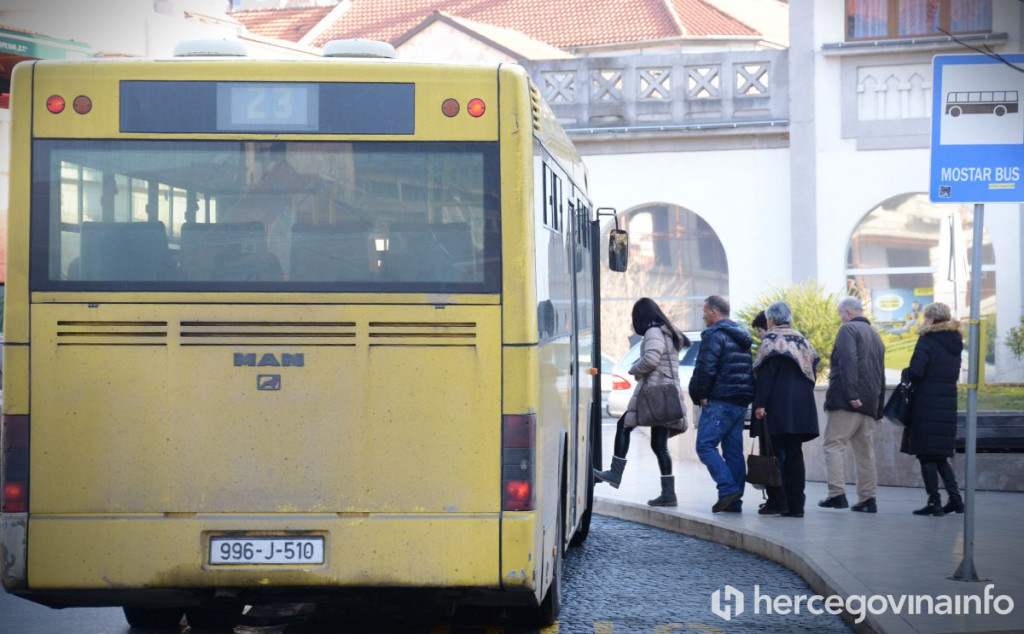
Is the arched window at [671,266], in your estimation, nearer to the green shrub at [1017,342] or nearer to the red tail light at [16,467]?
the green shrub at [1017,342]

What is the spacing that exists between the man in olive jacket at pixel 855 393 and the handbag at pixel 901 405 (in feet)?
0.50

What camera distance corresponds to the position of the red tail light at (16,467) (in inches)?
264

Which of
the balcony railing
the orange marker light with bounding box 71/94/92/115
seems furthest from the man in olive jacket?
the balcony railing

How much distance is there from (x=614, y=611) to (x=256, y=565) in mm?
2742

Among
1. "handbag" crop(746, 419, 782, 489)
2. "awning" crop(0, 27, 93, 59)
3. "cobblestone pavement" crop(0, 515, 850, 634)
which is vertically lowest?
"cobblestone pavement" crop(0, 515, 850, 634)

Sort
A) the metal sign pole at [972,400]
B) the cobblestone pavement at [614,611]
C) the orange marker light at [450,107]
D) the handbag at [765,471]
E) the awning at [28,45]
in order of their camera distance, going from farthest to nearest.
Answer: the awning at [28,45]
the handbag at [765,471]
the metal sign pole at [972,400]
the cobblestone pavement at [614,611]
the orange marker light at [450,107]

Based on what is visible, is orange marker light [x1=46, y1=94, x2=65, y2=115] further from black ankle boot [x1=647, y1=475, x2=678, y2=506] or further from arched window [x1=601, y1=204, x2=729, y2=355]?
arched window [x1=601, y1=204, x2=729, y2=355]

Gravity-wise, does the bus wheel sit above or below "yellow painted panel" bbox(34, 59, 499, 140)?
below

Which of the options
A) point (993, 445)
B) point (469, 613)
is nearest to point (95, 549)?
point (469, 613)

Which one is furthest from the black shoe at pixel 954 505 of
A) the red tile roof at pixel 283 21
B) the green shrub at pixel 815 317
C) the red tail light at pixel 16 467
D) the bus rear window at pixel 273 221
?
the red tile roof at pixel 283 21

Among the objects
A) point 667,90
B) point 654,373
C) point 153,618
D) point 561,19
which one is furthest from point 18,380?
point 561,19

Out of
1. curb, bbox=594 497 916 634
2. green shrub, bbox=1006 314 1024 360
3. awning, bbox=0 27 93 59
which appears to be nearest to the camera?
curb, bbox=594 497 916 634

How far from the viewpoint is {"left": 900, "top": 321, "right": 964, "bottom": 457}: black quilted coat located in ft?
41.4

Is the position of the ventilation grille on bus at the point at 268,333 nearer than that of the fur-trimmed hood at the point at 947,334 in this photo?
Yes
